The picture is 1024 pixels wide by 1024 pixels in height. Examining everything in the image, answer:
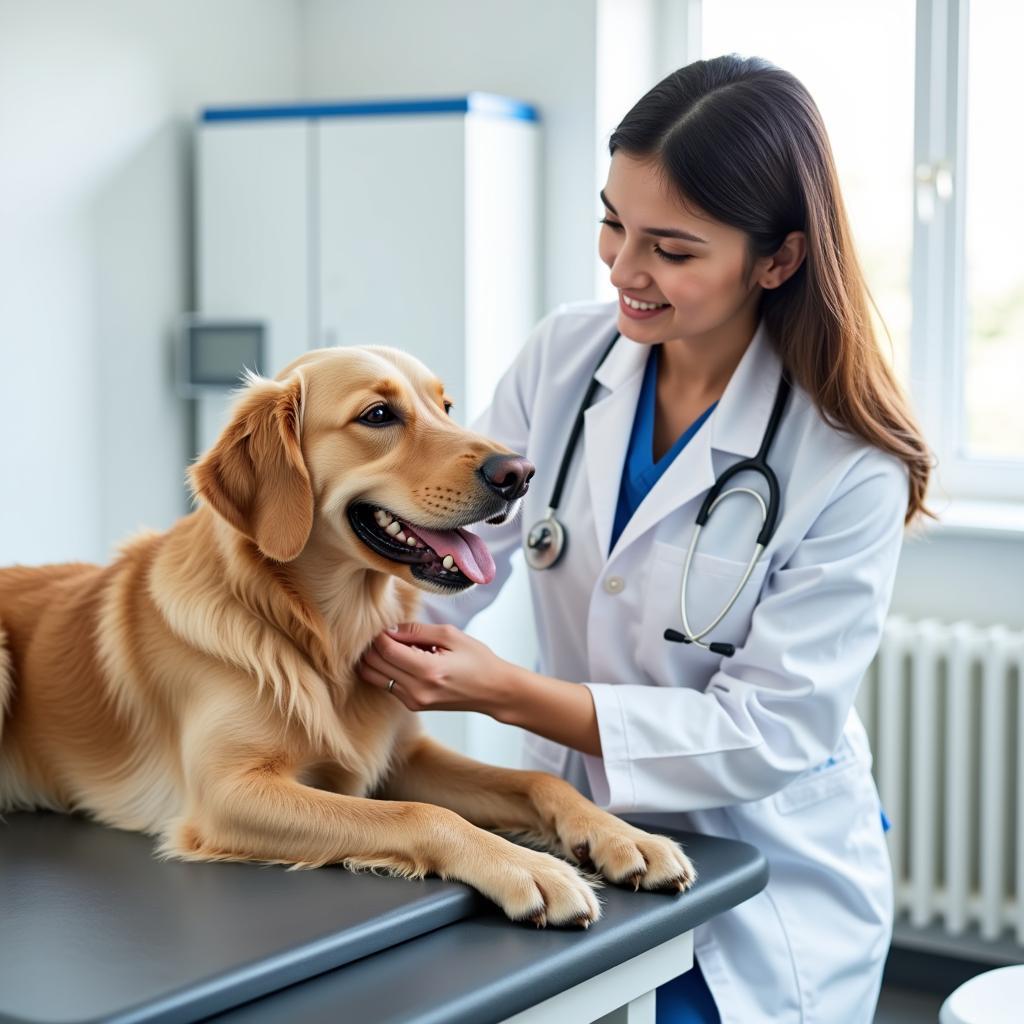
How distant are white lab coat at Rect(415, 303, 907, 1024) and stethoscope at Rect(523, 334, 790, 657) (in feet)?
0.04

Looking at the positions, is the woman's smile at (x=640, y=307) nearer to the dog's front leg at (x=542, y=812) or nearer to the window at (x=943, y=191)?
the dog's front leg at (x=542, y=812)

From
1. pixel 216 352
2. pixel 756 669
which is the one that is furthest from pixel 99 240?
pixel 756 669

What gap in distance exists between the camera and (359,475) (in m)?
1.38

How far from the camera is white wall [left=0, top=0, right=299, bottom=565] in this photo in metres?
2.96

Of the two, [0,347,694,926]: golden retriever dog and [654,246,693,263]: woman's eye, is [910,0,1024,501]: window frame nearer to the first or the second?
[654,246,693,263]: woman's eye

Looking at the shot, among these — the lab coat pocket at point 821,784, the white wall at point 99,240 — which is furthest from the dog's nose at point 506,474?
the white wall at point 99,240

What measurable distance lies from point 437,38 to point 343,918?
2713 millimetres

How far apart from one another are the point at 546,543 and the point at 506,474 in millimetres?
396

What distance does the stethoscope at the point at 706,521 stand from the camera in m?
1.57

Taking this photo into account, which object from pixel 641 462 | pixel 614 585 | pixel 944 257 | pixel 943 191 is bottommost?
pixel 614 585

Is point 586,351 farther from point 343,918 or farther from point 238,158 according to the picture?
point 238,158

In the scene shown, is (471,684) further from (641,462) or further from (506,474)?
(641,462)

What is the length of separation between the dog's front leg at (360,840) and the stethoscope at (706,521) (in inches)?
17.5

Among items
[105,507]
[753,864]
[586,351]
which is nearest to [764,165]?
[586,351]
